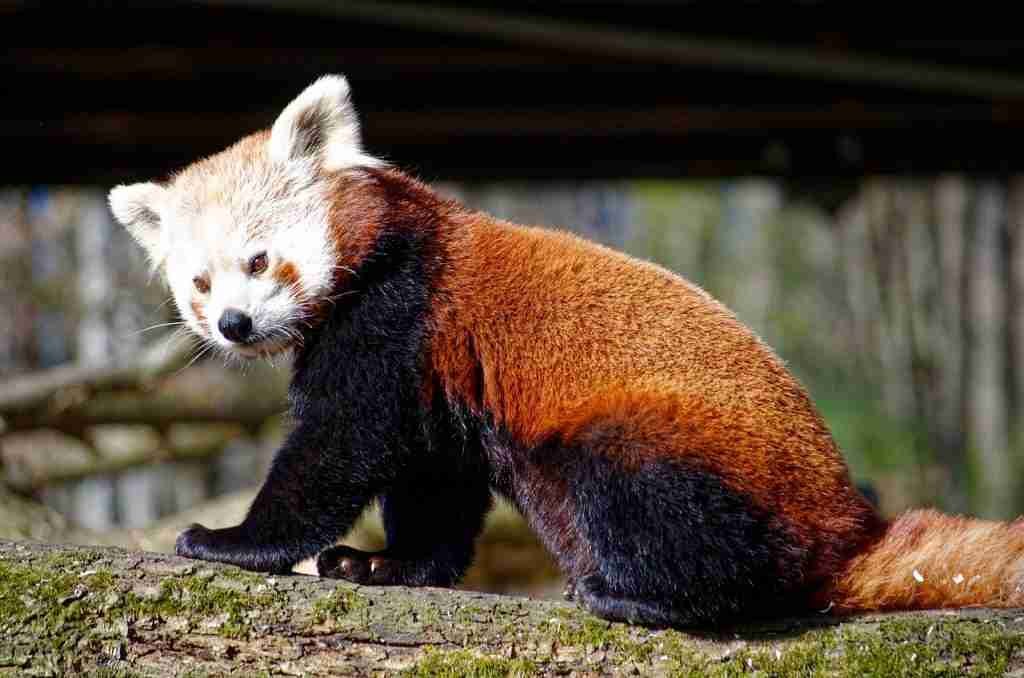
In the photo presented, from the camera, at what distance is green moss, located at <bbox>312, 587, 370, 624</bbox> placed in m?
3.04

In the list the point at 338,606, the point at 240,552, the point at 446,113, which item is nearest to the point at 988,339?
the point at 446,113

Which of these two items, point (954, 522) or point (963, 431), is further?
point (963, 431)

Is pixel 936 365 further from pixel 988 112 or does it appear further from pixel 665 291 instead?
pixel 665 291

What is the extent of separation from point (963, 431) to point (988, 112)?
350 inches

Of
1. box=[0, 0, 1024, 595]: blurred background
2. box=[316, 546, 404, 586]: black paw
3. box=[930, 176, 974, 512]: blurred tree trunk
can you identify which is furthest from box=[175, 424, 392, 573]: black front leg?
box=[930, 176, 974, 512]: blurred tree trunk

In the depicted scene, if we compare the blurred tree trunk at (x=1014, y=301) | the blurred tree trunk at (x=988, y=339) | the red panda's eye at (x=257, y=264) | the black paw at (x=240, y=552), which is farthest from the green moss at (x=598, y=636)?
the blurred tree trunk at (x=1014, y=301)

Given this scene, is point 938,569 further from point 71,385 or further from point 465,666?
Result: point 71,385

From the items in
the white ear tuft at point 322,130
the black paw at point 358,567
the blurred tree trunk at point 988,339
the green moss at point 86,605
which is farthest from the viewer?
the blurred tree trunk at point 988,339

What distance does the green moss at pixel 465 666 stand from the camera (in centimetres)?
300

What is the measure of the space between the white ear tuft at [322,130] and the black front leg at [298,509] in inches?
38.0

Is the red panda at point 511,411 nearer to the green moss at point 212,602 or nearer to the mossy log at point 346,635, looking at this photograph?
the mossy log at point 346,635

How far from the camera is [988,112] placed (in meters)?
7.00

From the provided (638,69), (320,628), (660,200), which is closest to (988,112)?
(638,69)

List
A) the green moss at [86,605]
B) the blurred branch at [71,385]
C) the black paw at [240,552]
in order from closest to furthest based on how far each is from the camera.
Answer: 1. the green moss at [86,605]
2. the black paw at [240,552]
3. the blurred branch at [71,385]
